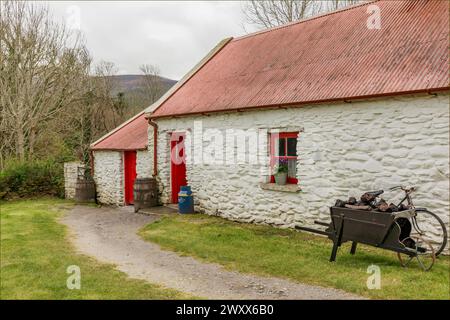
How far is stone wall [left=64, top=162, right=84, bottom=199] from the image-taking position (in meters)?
18.0

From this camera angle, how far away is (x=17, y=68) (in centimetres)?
2003

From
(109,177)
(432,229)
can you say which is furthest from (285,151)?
(109,177)

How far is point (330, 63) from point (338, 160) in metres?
2.61

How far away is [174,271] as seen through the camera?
7074 mm

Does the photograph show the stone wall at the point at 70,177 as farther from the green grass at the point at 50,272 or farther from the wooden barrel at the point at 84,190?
the green grass at the point at 50,272

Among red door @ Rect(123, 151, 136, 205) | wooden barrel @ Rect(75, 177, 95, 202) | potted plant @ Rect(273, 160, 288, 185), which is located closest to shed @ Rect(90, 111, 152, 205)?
red door @ Rect(123, 151, 136, 205)

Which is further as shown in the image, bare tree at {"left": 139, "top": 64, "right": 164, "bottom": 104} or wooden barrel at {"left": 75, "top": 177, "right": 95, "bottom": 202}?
bare tree at {"left": 139, "top": 64, "right": 164, "bottom": 104}

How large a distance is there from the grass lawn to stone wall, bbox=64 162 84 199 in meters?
8.18

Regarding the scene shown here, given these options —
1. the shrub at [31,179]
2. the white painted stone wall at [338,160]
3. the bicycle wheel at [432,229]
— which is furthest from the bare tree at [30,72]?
the bicycle wheel at [432,229]

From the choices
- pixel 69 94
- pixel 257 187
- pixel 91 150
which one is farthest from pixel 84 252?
pixel 69 94

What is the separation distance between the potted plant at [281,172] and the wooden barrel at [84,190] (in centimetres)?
907

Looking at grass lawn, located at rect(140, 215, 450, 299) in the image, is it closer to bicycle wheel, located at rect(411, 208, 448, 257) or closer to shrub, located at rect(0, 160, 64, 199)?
bicycle wheel, located at rect(411, 208, 448, 257)

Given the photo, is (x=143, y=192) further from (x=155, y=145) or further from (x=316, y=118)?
(x=316, y=118)

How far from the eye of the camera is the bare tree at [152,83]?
1461 inches
